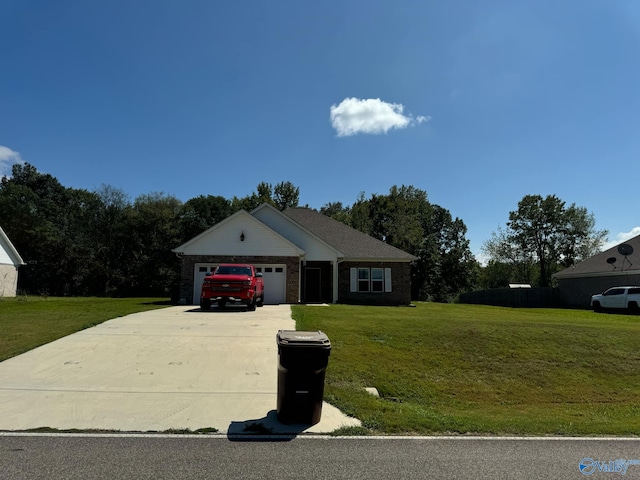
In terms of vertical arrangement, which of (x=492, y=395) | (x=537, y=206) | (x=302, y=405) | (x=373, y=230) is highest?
(x=537, y=206)

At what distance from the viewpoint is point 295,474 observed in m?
4.15

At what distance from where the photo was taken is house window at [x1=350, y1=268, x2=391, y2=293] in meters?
25.6

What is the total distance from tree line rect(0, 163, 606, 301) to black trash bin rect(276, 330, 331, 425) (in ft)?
128

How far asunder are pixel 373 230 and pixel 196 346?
4471cm

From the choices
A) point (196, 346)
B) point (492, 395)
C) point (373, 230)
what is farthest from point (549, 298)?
point (196, 346)

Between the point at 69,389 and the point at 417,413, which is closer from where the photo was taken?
the point at 417,413

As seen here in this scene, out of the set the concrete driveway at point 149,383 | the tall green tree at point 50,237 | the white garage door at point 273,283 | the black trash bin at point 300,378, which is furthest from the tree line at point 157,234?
the black trash bin at point 300,378

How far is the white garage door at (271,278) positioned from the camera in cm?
2248

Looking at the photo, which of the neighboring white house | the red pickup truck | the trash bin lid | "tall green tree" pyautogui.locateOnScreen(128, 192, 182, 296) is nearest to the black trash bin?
the trash bin lid

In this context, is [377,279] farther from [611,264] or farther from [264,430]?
[264,430]

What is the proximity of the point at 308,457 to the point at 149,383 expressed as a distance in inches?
156

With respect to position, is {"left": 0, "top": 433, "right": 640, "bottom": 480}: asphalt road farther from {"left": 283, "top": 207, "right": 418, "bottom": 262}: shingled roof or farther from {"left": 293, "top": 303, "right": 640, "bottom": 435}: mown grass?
{"left": 283, "top": 207, "right": 418, "bottom": 262}: shingled roof

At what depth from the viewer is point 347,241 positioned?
89.5 ft

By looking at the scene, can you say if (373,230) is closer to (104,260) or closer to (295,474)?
(104,260)
